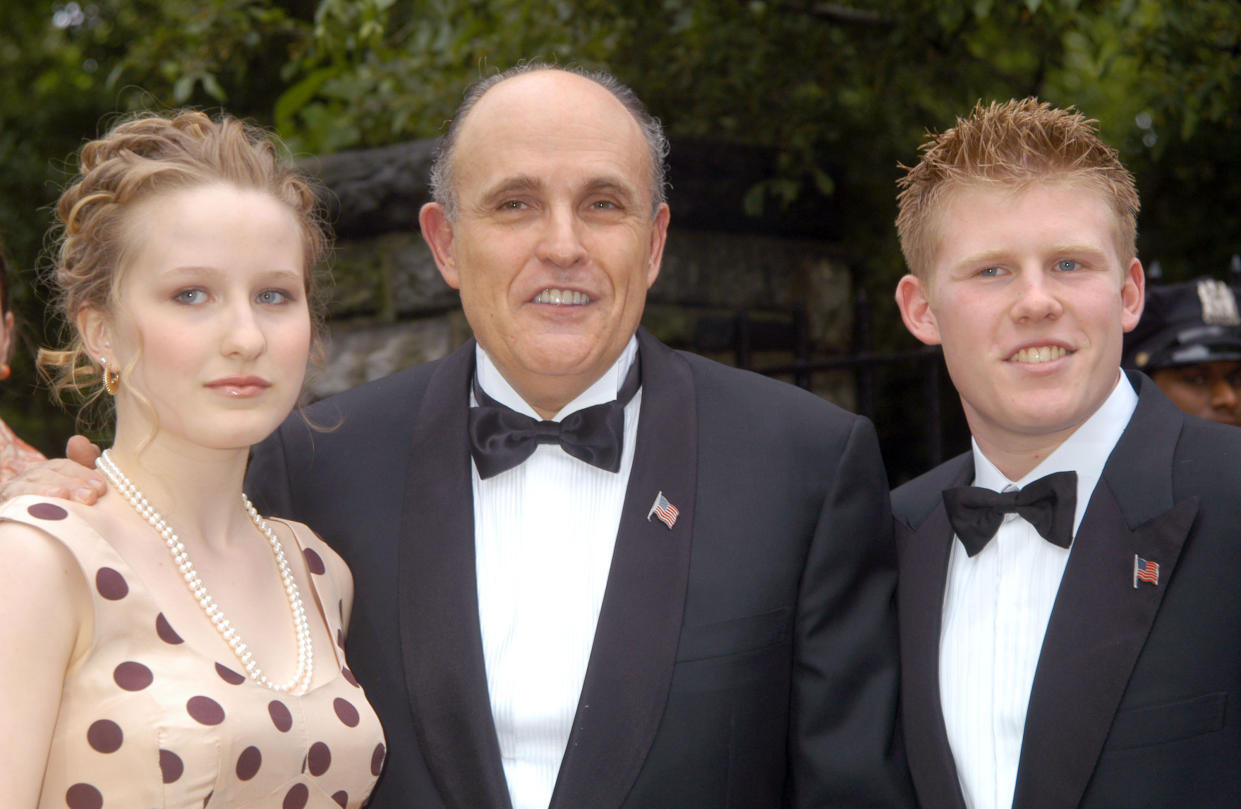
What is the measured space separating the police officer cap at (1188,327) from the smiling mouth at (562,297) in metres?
2.79

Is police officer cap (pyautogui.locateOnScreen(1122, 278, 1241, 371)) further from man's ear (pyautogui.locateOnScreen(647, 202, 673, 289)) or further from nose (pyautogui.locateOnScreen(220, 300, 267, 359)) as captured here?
nose (pyautogui.locateOnScreen(220, 300, 267, 359))

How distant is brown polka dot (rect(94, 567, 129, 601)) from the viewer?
244cm

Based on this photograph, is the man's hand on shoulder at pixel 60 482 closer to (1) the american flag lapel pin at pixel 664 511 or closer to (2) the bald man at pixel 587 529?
(2) the bald man at pixel 587 529

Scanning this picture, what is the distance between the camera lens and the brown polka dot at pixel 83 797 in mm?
2377

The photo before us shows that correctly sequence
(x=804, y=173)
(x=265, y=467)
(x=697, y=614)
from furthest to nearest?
(x=804, y=173) → (x=265, y=467) → (x=697, y=614)

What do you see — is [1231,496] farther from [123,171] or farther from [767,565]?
[123,171]

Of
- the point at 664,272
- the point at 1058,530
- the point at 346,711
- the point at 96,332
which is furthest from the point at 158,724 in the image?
→ the point at 664,272

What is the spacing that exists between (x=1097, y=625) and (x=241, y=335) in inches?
70.7

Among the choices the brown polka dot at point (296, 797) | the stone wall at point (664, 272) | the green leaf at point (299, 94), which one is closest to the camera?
the brown polka dot at point (296, 797)

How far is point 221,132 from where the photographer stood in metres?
2.86

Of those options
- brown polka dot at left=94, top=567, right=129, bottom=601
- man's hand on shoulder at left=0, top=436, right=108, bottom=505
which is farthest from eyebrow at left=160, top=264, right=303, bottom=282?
brown polka dot at left=94, top=567, right=129, bottom=601

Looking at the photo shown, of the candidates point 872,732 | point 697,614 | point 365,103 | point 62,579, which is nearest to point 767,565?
point 697,614

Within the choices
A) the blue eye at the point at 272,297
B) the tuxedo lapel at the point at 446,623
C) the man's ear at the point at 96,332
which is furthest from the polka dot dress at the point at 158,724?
the blue eye at the point at 272,297

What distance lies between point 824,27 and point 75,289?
4026mm
